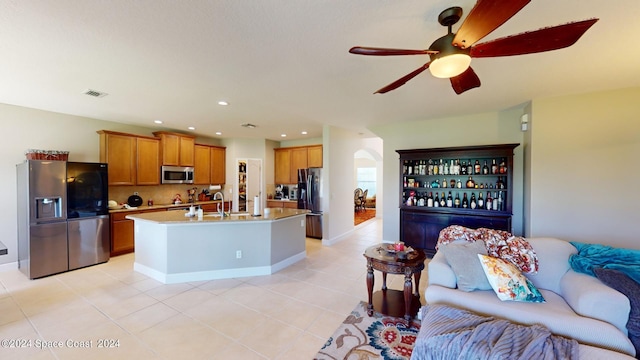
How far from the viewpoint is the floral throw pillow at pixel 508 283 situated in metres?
1.97

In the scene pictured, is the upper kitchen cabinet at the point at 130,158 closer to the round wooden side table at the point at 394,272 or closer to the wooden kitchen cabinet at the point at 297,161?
the wooden kitchen cabinet at the point at 297,161

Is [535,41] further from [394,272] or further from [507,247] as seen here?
[394,272]

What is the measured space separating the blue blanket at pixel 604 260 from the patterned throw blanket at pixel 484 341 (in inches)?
35.2

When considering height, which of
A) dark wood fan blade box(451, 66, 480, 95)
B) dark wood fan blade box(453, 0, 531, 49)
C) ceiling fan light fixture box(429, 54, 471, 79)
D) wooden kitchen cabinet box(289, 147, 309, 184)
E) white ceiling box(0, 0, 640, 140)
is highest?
white ceiling box(0, 0, 640, 140)

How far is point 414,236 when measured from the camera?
4688mm

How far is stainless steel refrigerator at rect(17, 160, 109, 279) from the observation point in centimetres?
366

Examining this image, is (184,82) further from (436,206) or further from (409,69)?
(436,206)

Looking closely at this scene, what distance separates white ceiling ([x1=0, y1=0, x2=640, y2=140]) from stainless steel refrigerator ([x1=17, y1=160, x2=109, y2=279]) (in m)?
1.05

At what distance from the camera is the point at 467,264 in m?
2.22

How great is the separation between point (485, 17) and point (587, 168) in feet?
11.6

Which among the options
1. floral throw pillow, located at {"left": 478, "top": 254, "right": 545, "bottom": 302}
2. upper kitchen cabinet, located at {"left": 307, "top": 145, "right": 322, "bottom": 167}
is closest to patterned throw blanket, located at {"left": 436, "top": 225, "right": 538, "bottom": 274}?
floral throw pillow, located at {"left": 478, "top": 254, "right": 545, "bottom": 302}

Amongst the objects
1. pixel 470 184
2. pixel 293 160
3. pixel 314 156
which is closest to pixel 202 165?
pixel 293 160

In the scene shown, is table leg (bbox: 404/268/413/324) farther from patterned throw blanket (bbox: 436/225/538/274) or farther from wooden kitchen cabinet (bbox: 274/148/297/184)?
wooden kitchen cabinet (bbox: 274/148/297/184)

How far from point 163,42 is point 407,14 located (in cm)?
198
